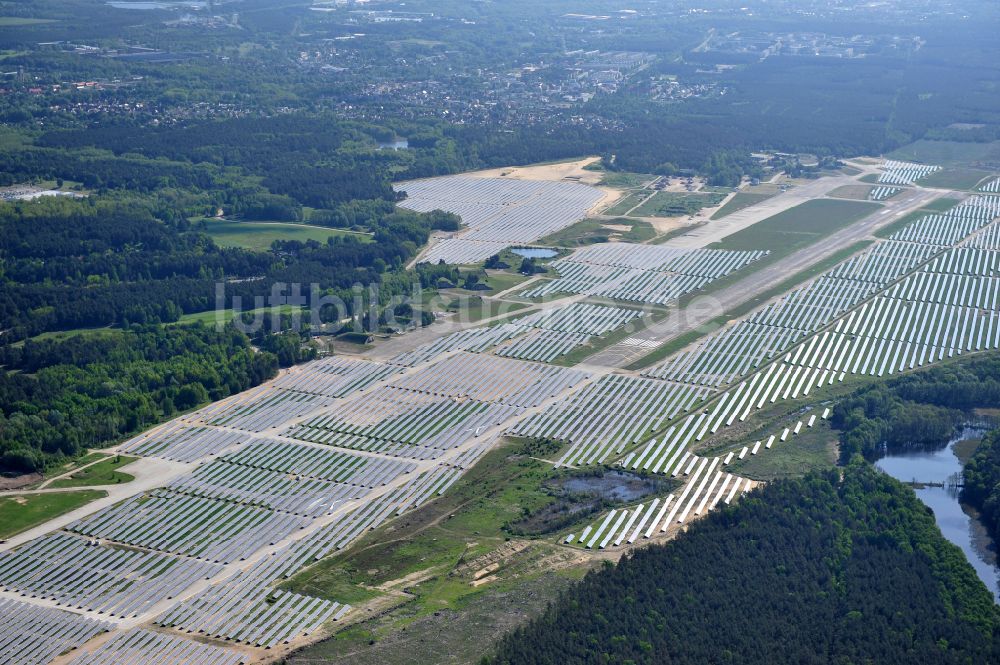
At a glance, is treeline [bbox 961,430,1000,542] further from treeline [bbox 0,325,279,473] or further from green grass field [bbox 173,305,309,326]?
green grass field [bbox 173,305,309,326]

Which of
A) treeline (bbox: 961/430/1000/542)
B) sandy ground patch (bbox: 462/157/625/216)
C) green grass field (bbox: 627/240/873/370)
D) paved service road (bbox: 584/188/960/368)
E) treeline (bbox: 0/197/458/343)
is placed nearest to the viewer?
treeline (bbox: 961/430/1000/542)

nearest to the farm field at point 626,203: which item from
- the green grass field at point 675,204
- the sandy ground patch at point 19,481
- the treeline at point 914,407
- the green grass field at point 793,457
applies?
the green grass field at point 675,204

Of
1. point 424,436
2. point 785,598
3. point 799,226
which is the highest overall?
point 785,598

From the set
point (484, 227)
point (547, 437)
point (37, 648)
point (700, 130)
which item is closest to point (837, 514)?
point (547, 437)

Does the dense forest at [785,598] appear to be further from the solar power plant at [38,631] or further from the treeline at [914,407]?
A: the solar power plant at [38,631]

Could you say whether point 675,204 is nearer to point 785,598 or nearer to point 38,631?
point 785,598

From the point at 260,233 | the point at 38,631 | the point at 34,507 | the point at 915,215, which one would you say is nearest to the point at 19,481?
the point at 34,507

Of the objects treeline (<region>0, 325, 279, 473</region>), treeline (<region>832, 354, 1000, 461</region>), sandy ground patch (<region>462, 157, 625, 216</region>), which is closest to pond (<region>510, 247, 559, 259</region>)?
sandy ground patch (<region>462, 157, 625, 216</region>)
